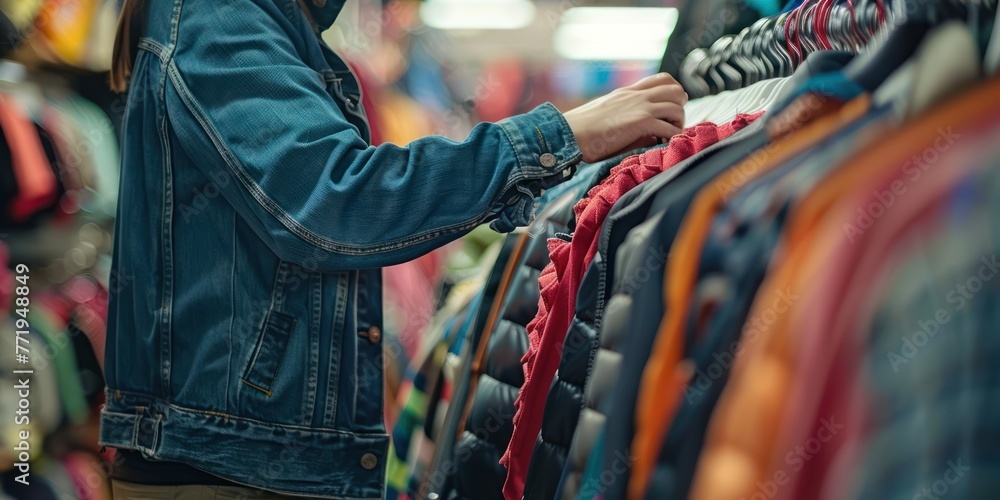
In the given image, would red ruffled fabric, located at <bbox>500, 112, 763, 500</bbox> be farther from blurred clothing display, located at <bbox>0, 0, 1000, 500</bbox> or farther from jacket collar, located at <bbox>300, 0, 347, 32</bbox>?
jacket collar, located at <bbox>300, 0, 347, 32</bbox>

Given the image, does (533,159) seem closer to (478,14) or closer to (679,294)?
(679,294)

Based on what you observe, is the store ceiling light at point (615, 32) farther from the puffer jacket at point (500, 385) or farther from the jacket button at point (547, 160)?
the jacket button at point (547, 160)

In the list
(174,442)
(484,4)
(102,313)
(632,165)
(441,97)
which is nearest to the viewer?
(632,165)

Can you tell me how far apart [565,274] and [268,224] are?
1.02ft

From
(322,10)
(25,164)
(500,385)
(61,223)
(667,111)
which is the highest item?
(322,10)

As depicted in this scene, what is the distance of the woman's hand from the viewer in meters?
0.95

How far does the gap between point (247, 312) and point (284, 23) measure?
330 millimetres

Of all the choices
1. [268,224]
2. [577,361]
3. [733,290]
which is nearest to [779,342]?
[733,290]

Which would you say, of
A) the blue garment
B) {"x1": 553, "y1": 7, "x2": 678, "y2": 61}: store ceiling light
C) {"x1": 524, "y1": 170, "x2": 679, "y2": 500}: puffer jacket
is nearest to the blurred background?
{"x1": 524, "y1": 170, "x2": 679, "y2": 500}: puffer jacket

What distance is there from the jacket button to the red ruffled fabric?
5cm

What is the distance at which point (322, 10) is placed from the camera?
1146 millimetres

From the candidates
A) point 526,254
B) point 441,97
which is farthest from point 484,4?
point 526,254

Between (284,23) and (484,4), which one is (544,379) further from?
(484,4)

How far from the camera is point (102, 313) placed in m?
1.87
